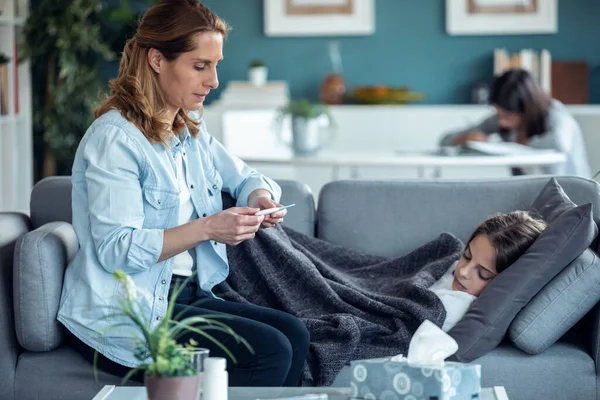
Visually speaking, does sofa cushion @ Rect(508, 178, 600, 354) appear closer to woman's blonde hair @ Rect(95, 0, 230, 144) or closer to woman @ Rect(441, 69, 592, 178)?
woman's blonde hair @ Rect(95, 0, 230, 144)

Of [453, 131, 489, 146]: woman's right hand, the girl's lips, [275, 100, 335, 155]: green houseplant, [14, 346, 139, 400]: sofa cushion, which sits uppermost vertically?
[275, 100, 335, 155]: green houseplant

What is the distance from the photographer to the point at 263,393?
1.92 meters

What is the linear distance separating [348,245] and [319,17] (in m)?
3.43

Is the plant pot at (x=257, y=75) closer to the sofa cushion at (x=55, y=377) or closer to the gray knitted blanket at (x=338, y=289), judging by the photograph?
the gray knitted blanket at (x=338, y=289)

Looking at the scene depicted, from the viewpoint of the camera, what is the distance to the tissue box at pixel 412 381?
1.75m

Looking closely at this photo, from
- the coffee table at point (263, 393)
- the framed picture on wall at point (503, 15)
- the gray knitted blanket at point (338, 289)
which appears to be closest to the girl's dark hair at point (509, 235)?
the gray knitted blanket at point (338, 289)

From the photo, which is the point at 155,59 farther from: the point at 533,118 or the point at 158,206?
the point at 533,118

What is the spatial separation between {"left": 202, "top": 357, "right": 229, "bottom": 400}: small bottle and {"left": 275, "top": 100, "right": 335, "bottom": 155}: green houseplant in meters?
2.61

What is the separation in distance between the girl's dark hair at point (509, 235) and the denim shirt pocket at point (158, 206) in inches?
32.2

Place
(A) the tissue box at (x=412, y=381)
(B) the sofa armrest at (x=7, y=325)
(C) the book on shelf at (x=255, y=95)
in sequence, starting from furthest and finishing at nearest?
(C) the book on shelf at (x=255, y=95) → (B) the sofa armrest at (x=7, y=325) → (A) the tissue box at (x=412, y=381)

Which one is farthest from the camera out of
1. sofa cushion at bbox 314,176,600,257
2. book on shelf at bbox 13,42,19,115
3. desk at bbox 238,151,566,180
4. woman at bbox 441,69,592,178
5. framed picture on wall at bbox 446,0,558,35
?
framed picture on wall at bbox 446,0,558,35

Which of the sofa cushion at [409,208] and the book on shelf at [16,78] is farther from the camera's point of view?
the book on shelf at [16,78]

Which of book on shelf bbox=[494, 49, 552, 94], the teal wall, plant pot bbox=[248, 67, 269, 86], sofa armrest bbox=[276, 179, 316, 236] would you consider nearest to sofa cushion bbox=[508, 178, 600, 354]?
sofa armrest bbox=[276, 179, 316, 236]

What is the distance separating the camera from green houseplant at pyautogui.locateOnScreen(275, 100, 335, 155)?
428 centimetres
